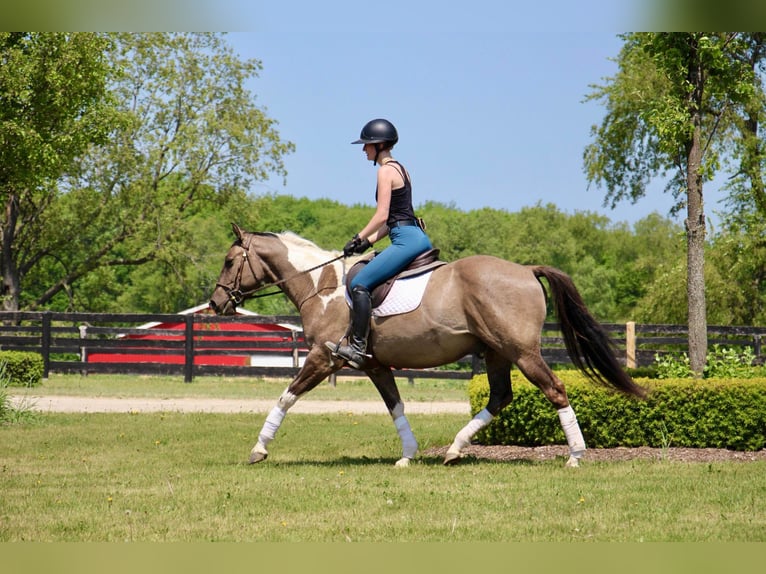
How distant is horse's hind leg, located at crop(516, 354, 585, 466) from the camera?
8594 millimetres

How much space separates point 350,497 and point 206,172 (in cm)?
3594

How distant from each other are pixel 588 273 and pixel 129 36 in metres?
38.8

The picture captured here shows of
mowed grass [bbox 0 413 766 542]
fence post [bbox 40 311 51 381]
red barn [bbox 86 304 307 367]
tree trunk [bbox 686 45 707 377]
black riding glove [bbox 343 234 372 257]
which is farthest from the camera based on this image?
red barn [bbox 86 304 307 367]

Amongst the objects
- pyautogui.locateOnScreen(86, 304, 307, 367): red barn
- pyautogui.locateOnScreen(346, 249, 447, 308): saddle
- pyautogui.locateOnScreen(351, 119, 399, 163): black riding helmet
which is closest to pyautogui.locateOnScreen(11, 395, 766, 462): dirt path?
pyautogui.locateOnScreen(346, 249, 447, 308): saddle

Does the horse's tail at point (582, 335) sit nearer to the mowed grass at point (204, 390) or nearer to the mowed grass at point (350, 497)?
the mowed grass at point (350, 497)

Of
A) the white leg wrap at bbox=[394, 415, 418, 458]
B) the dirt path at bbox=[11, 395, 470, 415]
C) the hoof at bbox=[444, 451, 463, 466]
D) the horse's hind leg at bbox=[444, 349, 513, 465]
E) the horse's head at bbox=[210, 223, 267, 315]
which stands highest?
the horse's head at bbox=[210, 223, 267, 315]

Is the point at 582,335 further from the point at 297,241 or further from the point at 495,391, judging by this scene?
the point at 297,241

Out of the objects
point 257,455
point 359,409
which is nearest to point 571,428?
point 257,455

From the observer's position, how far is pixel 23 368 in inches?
889

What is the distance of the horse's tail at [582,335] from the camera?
29.3 feet

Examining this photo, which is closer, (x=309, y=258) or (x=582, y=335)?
(x=582, y=335)

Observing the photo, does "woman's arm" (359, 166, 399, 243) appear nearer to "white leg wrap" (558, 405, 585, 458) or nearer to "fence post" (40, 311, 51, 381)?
"white leg wrap" (558, 405, 585, 458)

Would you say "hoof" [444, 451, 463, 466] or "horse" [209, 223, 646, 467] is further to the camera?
"hoof" [444, 451, 463, 466]

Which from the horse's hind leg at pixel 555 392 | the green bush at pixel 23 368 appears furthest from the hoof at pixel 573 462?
the green bush at pixel 23 368
